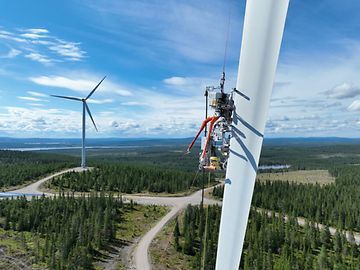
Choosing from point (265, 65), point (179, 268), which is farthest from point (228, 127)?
point (179, 268)

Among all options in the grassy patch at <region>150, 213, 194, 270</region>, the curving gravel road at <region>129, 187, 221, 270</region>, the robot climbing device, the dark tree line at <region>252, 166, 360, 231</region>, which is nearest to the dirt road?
the curving gravel road at <region>129, 187, 221, 270</region>

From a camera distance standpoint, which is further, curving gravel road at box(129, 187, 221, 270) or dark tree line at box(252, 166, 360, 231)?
dark tree line at box(252, 166, 360, 231)

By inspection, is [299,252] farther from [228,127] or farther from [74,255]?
[228,127]

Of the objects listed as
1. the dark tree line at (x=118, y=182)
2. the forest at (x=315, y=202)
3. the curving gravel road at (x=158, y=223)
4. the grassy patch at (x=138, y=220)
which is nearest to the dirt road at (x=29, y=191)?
the dark tree line at (x=118, y=182)

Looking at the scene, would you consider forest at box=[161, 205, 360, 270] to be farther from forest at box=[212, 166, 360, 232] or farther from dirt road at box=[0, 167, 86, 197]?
dirt road at box=[0, 167, 86, 197]

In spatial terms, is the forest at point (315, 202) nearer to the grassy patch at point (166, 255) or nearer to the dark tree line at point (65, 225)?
the grassy patch at point (166, 255)

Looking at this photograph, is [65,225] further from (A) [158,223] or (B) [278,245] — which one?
(B) [278,245]
